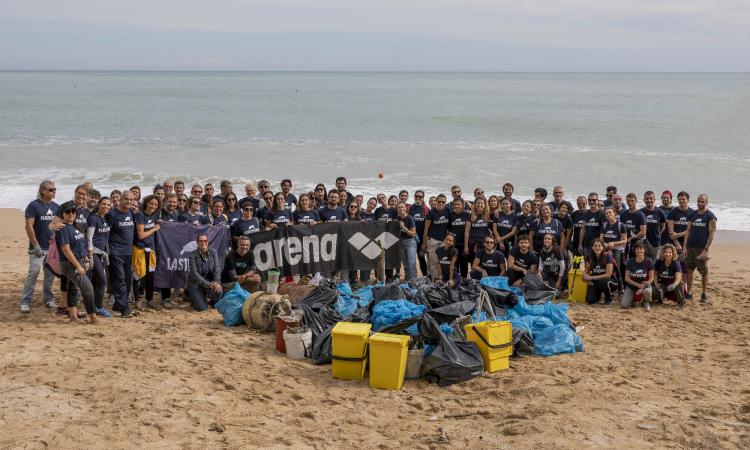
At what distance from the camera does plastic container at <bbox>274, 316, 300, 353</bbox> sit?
27.4 feet

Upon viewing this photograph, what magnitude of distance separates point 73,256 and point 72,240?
20 cm

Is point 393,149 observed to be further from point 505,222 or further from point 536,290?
point 536,290

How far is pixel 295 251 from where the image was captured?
10.9m

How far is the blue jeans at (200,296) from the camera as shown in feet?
33.1

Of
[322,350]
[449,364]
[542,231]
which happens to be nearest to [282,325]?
[322,350]

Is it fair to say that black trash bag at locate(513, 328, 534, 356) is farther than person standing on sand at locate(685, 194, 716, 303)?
No

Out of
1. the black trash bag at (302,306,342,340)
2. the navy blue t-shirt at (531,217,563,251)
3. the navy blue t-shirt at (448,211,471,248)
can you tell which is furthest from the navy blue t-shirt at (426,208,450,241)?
the black trash bag at (302,306,342,340)

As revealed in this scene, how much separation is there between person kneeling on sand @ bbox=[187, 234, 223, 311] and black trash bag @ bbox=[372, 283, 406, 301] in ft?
7.87

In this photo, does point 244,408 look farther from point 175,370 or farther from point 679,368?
point 679,368

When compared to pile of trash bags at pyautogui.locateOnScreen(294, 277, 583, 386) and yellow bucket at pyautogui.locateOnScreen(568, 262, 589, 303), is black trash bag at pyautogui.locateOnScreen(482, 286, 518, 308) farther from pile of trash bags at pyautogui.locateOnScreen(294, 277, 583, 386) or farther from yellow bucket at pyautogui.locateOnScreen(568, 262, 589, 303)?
yellow bucket at pyautogui.locateOnScreen(568, 262, 589, 303)

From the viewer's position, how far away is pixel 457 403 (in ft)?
23.1

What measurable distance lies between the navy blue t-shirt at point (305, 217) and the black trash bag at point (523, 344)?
4079 millimetres

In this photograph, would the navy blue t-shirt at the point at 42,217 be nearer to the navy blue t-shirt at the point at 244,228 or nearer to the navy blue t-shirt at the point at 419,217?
the navy blue t-shirt at the point at 244,228

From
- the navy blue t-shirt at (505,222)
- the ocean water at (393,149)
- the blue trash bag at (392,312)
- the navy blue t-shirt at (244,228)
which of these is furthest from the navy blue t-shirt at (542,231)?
the ocean water at (393,149)
